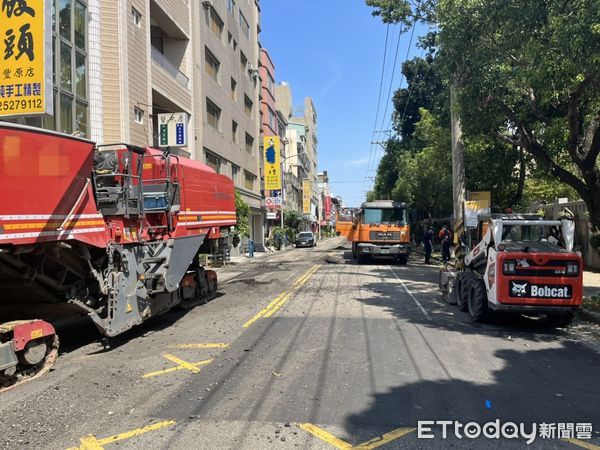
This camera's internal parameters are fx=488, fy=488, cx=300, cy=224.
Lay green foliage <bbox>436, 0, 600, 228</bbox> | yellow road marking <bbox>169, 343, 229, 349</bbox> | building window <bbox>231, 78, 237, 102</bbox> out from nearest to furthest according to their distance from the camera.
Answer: yellow road marking <bbox>169, 343, 229, 349</bbox>
green foliage <bbox>436, 0, 600, 228</bbox>
building window <bbox>231, 78, 237, 102</bbox>

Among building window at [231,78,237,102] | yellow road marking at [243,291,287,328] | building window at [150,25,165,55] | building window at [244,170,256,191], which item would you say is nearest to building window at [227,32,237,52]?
building window at [231,78,237,102]

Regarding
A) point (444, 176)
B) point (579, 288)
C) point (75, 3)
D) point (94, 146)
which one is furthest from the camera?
point (444, 176)

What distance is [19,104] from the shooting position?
31.3 ft

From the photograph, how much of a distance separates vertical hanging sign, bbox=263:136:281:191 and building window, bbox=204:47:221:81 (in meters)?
10.6

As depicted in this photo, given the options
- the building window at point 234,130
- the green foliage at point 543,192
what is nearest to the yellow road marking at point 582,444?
the green foliage at point 543,192

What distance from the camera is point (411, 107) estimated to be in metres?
41.8

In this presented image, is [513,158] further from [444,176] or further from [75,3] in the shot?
[75,3]

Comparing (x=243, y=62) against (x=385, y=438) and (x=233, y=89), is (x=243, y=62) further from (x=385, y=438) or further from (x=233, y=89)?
(x=385, y=438)

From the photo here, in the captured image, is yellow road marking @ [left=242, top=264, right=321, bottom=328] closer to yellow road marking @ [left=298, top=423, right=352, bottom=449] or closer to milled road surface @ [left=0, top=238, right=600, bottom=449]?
milled road surface @ [left=0, top=238, right=600, bottom=449]

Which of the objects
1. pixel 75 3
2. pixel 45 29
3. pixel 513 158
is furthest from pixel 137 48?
pixel 513 158

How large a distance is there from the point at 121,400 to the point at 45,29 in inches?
308

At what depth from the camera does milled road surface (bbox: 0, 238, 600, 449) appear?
4.42 m

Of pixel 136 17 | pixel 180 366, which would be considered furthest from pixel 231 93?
pixel 180 366

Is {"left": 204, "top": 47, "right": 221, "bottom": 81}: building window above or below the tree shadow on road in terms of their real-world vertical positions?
above
